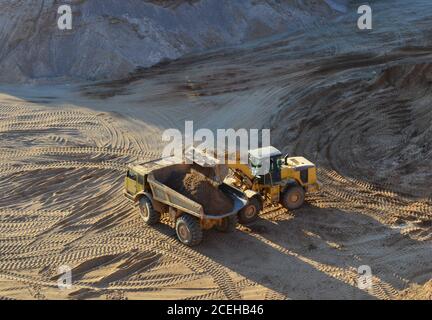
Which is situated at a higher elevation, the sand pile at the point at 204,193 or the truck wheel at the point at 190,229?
the sand pile at the point at 204,193

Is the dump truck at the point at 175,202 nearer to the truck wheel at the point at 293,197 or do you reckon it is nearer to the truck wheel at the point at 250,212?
the truck wheel at the point at 250,212

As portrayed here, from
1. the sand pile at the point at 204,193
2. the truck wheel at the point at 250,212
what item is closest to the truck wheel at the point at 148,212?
the sand pile at the point at 204,193

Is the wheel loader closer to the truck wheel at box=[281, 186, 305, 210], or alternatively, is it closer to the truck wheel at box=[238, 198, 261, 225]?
the truck wheel at box=[281, 186, 305, 210]

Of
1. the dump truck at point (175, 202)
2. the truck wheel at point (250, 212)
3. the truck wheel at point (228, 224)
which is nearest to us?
the dump truck at point (175, 202)

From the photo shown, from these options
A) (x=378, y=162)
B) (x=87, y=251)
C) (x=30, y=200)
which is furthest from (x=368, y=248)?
(x=30, y=200)

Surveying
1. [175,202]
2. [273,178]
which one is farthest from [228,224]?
[273,178]

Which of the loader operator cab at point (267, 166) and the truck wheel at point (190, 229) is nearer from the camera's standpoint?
the truck wheel at point (190, 229)
